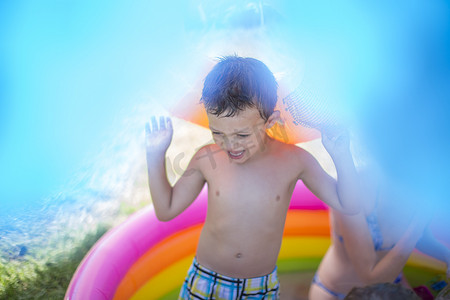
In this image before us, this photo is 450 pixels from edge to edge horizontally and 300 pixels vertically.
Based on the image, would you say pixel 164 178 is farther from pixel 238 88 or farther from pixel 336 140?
pixel 336 140

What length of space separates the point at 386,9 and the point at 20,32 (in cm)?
110

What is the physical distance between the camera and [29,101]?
1.45m

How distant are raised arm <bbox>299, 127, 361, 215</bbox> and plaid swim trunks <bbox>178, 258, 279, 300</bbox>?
35 cm

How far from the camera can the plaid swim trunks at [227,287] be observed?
154cm

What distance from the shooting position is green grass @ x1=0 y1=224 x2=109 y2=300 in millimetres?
1913

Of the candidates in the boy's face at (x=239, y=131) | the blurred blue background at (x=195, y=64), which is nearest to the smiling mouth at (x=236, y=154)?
the boy's face at (x=239, y=131)

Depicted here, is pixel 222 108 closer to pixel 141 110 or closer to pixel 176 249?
pixel 141 110

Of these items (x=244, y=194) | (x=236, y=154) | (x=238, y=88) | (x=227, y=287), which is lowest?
(x=227, y=287)

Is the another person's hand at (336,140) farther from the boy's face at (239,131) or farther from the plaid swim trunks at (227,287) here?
the plaid swim trunks at (227,287)

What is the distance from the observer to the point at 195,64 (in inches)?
61.9

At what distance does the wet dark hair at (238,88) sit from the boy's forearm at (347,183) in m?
0.27

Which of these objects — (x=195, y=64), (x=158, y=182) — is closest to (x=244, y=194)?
(x=158, y=182)

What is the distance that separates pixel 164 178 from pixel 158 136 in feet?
0.46

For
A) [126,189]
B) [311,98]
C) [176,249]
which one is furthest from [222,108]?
[126,189]
